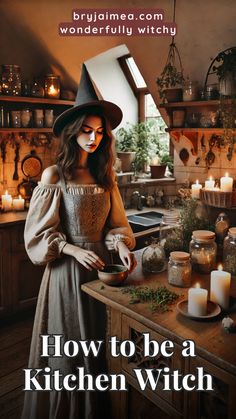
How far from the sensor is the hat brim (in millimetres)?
1949

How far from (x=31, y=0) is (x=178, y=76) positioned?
150cm

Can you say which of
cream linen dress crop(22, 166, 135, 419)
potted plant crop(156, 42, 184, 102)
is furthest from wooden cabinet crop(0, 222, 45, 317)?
potted plant crop(156, 42, 184, 102)

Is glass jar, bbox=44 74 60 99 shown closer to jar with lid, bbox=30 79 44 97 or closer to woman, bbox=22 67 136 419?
jar with lid, bbox=30 79 44 97

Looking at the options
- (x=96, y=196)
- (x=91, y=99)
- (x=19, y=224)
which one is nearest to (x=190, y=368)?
(x=96, y=196)

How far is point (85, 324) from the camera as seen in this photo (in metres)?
1.90

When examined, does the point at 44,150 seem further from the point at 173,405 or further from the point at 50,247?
the point at 173,405

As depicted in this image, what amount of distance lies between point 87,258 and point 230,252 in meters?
0.71

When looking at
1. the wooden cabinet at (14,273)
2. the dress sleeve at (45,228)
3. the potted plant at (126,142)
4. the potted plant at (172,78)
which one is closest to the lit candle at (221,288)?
the dress sleeve at (45,228)

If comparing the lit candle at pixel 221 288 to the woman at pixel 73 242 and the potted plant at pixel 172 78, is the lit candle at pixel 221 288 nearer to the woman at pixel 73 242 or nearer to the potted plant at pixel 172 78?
the woman at pixel 73 242

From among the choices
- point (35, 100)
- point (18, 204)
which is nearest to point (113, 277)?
point (18, 204)

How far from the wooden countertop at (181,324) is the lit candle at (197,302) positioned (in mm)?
32

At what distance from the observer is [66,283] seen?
1932 millimetres

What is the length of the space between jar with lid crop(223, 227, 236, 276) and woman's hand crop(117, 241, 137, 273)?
460mm

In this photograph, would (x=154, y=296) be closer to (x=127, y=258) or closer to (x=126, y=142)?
(x=127, y=258)
